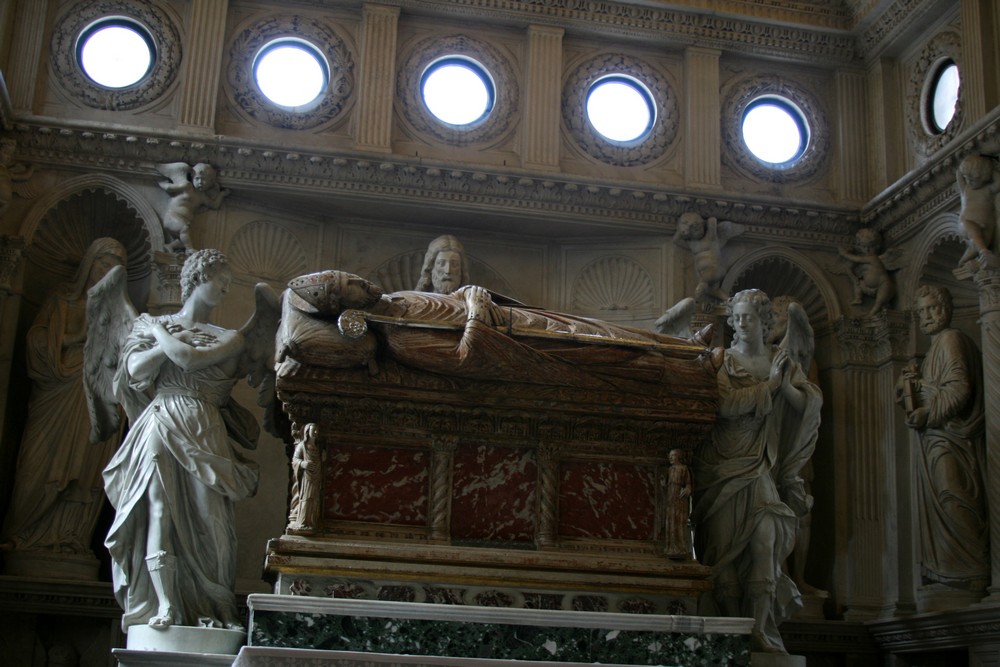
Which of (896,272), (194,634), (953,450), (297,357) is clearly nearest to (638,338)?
(297,357)

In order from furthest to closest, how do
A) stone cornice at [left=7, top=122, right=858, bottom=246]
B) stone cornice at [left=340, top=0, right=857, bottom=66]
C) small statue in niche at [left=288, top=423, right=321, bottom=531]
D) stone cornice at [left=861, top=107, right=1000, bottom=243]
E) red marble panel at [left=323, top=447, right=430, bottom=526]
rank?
1. stone cornice at [left=340, top=0, right=857, bottom=66]
2. stone cornice at [left=7, top=122, right=858, bottom=246]
3. stone cornice at [left=861, top=107, right=1000, bottom=243]
4. red marble panel at [left=323, top=447, right=430, bottom=526]
5. small statue in niche at [left=288, top=423, right=321, bottom=531]

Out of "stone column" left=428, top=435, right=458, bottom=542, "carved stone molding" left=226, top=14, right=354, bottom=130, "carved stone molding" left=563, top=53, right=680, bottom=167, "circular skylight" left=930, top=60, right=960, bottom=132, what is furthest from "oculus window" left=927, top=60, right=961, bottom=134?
"stone column" left=428, top=435, right=458, bottom=542

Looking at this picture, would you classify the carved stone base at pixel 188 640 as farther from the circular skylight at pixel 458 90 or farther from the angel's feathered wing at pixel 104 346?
the circular skylight at pixel 458 90

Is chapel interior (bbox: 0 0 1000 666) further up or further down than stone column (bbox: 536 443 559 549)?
further up

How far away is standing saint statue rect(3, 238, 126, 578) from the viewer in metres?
9.71

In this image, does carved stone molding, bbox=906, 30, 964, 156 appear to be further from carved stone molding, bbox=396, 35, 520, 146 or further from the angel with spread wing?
the angel with spread wing

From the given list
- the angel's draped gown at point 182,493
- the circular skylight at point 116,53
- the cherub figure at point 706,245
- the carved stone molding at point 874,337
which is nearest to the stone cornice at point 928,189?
the carved stone molding at point 874,337

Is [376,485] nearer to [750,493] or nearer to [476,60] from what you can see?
[750,493]

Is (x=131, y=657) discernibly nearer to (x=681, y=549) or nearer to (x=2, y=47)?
(x=681, y=549)

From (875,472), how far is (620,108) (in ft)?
11.6

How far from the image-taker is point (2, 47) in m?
10.4

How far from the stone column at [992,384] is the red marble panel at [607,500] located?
304 centimetres

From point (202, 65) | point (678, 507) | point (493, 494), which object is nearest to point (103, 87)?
point (202, 65)

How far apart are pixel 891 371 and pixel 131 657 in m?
6.37
